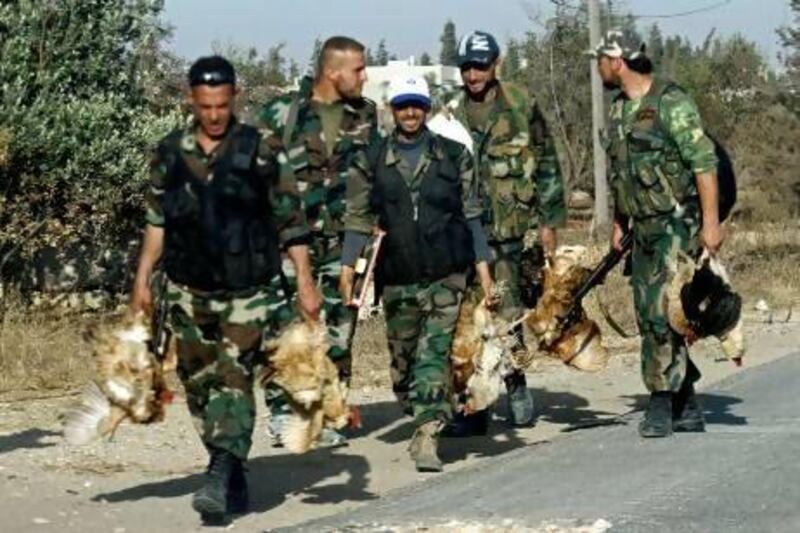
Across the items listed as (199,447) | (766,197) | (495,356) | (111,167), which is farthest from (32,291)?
(766,197)

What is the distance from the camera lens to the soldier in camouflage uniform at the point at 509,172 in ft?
33.7

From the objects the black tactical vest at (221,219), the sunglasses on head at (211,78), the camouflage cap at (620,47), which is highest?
the camouflage cap at (620,47)

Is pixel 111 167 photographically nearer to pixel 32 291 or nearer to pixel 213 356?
pixel 32 291

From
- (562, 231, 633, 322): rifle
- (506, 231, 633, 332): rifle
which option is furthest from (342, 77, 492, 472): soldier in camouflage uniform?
(562, 231, 633, 322): rifle

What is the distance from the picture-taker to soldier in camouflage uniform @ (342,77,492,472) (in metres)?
9.06

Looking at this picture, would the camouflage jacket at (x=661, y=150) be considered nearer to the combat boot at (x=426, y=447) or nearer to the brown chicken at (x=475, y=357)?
the brown chicken at (x=475, y=357)

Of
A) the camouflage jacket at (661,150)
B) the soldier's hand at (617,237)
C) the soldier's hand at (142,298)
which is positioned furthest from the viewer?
the soldier's hand at (617,237)

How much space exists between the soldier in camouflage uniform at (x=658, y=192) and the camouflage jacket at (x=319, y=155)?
1.41 metres

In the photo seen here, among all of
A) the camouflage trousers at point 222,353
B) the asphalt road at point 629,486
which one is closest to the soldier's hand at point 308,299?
the camouflage trousers at point 222,353

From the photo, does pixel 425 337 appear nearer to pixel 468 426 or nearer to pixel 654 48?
pixel 468 426

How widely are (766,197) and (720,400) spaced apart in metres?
15.9

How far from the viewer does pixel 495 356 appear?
9242 mm

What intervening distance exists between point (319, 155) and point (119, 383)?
2371 mm

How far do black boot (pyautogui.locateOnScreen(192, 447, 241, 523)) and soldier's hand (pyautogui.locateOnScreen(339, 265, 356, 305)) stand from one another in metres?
1.80
